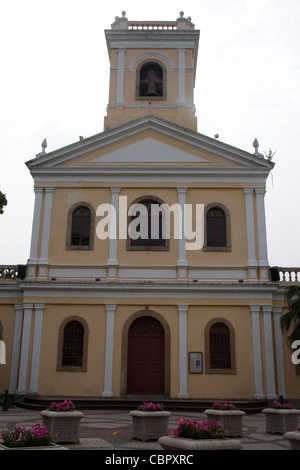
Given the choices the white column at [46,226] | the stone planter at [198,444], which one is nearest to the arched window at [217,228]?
the white column at [46,226]

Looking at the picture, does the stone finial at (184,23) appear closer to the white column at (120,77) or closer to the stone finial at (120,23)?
the stone finial at (120,23)

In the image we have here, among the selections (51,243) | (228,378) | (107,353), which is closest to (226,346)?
(228,378)

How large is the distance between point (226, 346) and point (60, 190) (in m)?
9.90

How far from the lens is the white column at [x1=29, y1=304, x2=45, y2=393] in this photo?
67.2 ft

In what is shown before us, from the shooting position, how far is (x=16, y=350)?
21.6 m

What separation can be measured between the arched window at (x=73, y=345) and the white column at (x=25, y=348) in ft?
4.28

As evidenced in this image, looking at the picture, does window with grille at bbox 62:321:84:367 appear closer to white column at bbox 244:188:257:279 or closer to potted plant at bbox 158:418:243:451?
white column at bbox 244:188:257:279

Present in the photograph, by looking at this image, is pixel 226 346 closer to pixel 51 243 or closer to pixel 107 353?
pixel 107 353

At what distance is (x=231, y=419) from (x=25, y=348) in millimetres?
10742

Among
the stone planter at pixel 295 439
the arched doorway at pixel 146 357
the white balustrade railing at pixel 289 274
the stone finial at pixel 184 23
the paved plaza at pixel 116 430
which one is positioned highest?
the stone finial at pixel 184 23

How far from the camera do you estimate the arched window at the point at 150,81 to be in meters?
26.0

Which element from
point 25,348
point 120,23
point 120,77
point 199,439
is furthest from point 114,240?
point 199,439

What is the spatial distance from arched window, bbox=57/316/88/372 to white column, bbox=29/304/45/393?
33.1 inches

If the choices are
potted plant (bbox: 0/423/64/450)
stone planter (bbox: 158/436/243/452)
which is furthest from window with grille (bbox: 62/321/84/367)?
stone planter (bbox: 158/436/243/452)
